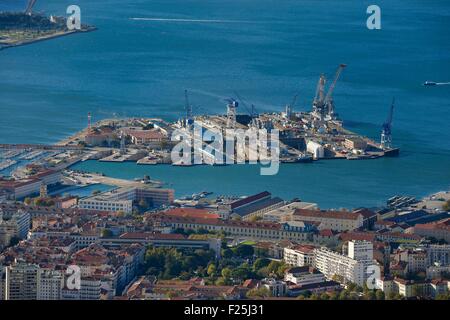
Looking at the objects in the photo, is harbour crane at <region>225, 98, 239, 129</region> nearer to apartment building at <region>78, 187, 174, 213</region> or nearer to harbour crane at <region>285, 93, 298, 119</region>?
harbour crane at <region>285, 93, 298, 119</region>

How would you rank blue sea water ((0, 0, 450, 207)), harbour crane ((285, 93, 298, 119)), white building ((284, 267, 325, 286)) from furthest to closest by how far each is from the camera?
harbour crane ((285, 93, 298, 119)) < blue sea water ((0, 0, 450, 207)) < white building ((284, 267, 325, 286))

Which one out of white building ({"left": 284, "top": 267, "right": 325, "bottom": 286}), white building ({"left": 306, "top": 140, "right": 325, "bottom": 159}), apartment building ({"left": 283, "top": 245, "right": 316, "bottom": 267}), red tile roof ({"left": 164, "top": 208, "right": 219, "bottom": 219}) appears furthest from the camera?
white building ({"left": 306, "top": 140, "right": 325, "bottom": 159})

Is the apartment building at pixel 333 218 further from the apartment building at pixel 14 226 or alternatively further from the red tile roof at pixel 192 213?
the apartment building at pixel 14 226

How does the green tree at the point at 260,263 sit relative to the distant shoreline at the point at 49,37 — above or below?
below

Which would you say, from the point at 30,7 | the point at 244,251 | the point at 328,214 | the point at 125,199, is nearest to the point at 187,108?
the point at 125,199

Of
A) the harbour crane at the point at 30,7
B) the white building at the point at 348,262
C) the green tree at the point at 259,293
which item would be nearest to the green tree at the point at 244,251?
the white building at the point at 348,262

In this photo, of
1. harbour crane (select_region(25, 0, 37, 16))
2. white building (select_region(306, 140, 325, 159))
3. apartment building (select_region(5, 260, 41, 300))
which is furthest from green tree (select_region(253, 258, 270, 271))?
harbour crane (select_region(25, 0, 37, 16))
